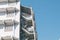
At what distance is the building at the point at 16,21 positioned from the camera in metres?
24.1

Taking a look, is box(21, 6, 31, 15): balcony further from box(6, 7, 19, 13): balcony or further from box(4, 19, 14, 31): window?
box(4, 19, 14, 31): window

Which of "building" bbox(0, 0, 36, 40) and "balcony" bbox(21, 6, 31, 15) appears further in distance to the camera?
"balcony" bbox(21, 6, 31, 15)

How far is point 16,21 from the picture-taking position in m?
24.7

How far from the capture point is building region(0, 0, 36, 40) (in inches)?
948

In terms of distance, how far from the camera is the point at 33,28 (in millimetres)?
25250

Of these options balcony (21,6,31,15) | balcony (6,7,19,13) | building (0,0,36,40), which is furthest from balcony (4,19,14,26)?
balcony (21,6,31,15)

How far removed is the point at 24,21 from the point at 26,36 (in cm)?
196

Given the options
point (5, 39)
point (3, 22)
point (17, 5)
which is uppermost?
point (17, 5)

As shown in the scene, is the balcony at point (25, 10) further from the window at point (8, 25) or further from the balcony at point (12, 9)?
the window at point (8, 25)

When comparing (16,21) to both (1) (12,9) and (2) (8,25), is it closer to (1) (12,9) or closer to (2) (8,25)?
(2) (8,25)

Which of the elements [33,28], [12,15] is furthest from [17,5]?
[33,28]

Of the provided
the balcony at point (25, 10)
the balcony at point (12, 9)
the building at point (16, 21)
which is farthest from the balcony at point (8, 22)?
the balcony at point (25, 10)

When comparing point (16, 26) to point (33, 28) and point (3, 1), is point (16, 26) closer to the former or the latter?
point (33, 28)

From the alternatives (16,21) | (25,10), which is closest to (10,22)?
(16,21)
